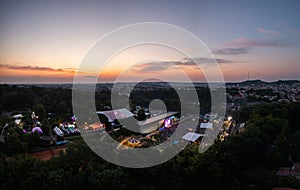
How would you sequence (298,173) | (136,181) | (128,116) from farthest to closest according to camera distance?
(128,116) < (298,173) < (136,181)

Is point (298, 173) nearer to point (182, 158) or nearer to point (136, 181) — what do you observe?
point (182, 158)

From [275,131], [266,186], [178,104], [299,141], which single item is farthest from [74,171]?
[178,104]

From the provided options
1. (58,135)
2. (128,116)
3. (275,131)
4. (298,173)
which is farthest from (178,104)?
(298,173)

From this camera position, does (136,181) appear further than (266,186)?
No

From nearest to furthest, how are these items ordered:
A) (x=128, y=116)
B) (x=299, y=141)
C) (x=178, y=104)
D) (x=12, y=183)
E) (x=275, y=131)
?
(x=12, y=183) < (x=299, y=141) < (x=275, y=131) < (x=128, y=116) < (x=178, y=104)

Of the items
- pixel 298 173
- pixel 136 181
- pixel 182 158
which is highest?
pixel 182 158

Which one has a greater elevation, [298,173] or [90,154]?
[90,154]

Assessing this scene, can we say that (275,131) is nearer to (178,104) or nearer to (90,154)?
(90,154)

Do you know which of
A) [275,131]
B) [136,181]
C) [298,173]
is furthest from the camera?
[275,131]

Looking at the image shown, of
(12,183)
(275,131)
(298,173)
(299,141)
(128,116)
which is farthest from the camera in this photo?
(128,116)
